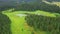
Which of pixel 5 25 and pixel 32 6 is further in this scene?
pixel 32 6

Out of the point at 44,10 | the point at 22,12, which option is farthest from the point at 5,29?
the point at 44,10

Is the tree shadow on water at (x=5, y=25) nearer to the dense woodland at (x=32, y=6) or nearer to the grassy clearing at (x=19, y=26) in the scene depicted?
the grassy clearing at (x=19, y=26)

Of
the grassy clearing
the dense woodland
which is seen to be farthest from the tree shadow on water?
the dense woodland

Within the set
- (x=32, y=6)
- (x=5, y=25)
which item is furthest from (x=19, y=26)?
(x=32, y=6)

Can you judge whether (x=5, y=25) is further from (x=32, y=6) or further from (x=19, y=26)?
(x=32, y=6)

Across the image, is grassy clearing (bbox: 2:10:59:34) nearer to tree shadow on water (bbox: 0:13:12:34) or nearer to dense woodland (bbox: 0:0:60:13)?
tree shadow on water (bbox: 0:13:12:34)

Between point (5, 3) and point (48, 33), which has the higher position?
point (5, 3)

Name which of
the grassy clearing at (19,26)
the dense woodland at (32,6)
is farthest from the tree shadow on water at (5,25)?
the dense woodland at (32,6)

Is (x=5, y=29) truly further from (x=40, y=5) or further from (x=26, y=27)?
(x=40, y=5)
